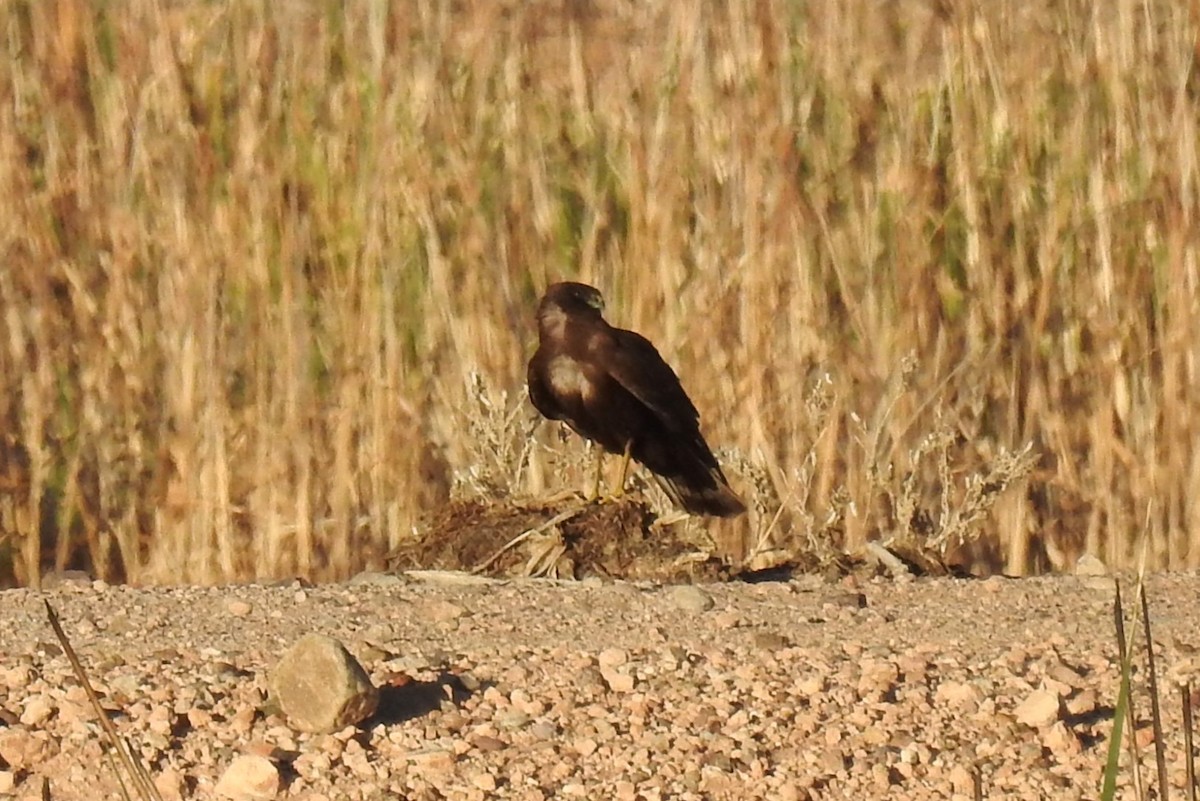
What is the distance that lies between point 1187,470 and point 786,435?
1.17 m

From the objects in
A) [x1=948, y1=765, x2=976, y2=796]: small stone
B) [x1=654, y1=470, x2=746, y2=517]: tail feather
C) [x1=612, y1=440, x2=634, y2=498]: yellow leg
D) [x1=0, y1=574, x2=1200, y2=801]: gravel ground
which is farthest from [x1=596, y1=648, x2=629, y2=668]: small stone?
[x1=654, y1=470, x2=746, y2=517]: tail feather

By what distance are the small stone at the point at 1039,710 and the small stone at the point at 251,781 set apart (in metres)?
1.23

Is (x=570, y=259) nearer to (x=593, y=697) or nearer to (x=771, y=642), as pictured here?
(x=771, y=642)

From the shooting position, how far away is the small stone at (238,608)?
14.4ft

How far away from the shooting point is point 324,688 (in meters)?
3.46

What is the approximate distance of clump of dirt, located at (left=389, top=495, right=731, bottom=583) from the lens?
16.8 ft

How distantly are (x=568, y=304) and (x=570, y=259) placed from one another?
0.93 metres

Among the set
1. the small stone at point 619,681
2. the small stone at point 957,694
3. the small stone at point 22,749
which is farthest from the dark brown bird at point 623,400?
the small stone at point 22,749

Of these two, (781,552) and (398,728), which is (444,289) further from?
(398,728)

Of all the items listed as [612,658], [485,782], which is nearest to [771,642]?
[612,658]

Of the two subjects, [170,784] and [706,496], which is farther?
[706,496]

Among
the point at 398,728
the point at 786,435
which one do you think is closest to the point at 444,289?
the point at 786,435

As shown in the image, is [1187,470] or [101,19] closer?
[1187,470]

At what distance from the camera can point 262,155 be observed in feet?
21.3
